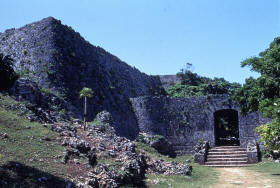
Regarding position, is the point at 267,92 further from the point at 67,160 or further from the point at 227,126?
the point at 227,126

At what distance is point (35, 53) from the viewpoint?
2172 centimetres

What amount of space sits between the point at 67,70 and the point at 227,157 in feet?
42.6

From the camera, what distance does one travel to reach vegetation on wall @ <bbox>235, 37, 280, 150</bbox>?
21.4ft

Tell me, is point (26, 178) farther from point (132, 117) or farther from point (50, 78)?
point (132, 117)

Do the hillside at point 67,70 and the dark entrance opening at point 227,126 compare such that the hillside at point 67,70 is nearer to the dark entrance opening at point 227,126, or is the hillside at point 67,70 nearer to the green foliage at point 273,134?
the dark entrance opening at point 227,126

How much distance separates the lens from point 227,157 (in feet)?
66.7

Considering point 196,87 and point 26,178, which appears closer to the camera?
point 26,178

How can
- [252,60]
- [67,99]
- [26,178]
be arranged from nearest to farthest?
1. [26,178]
2. [252,60]
3. [67,99]

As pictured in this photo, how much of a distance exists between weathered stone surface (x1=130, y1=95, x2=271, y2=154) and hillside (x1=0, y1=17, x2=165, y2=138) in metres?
1.27

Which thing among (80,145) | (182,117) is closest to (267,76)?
(80,145)

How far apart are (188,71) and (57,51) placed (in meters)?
19.8

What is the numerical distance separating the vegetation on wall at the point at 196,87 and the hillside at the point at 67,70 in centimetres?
793

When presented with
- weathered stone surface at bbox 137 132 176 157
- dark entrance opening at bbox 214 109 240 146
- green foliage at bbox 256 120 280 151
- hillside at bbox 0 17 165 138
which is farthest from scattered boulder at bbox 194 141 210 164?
green foliage at bbox 256 120 280 151

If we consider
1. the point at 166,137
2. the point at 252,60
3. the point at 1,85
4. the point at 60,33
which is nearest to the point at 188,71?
the point at 166,137
